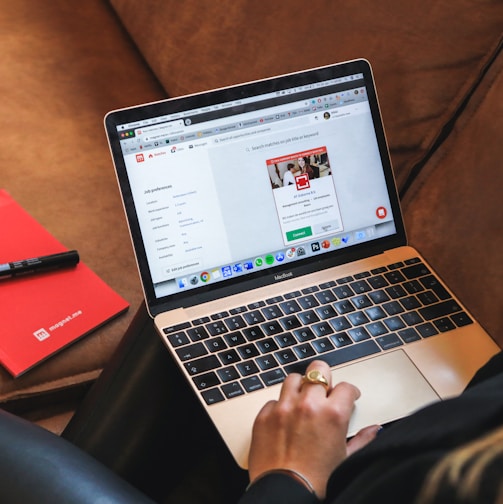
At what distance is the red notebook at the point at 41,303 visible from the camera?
104 centimetres

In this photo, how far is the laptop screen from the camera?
36.0 inches

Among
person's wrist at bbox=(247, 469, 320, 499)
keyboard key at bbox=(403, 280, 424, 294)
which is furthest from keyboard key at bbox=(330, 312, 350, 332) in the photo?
person's wrist at bbox=(247, 469, 320, 499)

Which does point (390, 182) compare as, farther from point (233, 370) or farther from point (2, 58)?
point (2, 58)

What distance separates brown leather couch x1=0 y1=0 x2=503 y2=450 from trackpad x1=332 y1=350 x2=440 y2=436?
0.14 meters

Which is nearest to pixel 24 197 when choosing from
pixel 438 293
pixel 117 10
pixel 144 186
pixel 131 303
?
pixel 131 303

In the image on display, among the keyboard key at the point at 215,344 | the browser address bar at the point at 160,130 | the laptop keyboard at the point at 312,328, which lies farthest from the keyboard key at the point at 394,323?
the browser address bar at the point at 160,130

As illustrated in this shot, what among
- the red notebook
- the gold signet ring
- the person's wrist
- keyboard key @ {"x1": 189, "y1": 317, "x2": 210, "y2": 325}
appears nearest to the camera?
the person's wrist

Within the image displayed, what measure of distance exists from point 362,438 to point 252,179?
34cm

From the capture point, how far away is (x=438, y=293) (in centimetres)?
97

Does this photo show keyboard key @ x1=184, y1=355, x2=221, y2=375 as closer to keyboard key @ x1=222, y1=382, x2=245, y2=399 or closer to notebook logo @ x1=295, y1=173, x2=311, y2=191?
keyboard key @ x1=222, y1=382, x2=245, y2=399

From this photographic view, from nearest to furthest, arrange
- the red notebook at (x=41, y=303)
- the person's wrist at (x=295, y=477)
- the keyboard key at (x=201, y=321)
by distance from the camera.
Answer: the person's wrist at (x=295, y=477), the keyboard key at (x=201, y=321), the red notebook at (x=41, y=303)

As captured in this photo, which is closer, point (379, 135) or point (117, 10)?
point (379, 135)

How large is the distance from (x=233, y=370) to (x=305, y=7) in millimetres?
633

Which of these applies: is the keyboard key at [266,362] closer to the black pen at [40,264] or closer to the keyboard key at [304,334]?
the keyboard key at [304,334]
